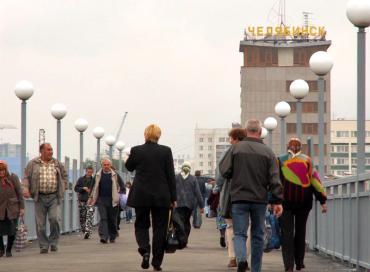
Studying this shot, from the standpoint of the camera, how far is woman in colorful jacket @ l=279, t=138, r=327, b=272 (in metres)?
15.0

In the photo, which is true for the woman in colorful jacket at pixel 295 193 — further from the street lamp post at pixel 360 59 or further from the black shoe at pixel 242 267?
the black shoe at pixel 242 267

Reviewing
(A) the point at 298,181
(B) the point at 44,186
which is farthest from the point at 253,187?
(B) the point at 44,186

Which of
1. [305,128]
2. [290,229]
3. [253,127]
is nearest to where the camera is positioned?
[253,127]

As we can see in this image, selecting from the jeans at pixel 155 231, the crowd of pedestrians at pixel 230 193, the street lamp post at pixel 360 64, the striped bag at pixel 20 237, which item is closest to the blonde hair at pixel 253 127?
the crowd of pedestrians at pixel 230 193

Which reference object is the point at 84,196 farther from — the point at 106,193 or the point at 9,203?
the point at 9,203

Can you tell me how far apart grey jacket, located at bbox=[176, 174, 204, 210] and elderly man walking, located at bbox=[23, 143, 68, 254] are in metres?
3.23

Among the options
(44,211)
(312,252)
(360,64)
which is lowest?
(312,252)

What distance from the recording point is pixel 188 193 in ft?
75.3

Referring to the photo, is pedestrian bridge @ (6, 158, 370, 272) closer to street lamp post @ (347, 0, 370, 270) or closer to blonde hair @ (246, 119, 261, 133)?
street lamp post @ (347, 0, 370, 270)

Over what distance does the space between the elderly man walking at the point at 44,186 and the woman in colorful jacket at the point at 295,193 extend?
232 inches

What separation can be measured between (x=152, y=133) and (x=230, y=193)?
2.29 meters

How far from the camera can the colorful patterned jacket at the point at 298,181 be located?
1499 cm

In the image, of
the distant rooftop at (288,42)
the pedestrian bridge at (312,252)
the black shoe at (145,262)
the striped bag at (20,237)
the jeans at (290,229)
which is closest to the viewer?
the black shoe at (145,262)

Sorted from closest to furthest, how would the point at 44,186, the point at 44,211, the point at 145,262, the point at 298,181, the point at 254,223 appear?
1. the point at 254,223
2. the point at 145,262
3. the point at 298,181
4. the point at 44,186
5. the point at 44,211
